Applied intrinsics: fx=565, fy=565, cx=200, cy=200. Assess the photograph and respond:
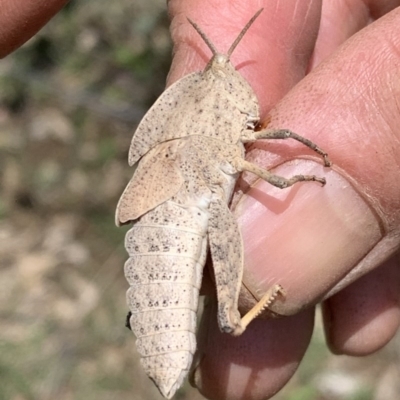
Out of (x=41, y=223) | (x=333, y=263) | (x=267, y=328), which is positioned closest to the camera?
(x=333, y=263)

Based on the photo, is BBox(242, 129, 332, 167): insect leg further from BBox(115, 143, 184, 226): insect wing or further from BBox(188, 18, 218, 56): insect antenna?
BBox(188, 18, 218, 56): insect antenna

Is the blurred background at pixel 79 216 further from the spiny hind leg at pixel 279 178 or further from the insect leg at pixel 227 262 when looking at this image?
the spiny hind leg at pixel 279 178

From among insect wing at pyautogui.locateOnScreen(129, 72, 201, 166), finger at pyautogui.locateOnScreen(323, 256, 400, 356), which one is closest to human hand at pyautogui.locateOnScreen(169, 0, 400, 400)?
insect wing at pyautogui.locateOnScreen(129, 72, 201, 166)

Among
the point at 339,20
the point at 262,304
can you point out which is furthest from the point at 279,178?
the point at 339,20

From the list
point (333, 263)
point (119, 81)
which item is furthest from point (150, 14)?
point (333, 263)

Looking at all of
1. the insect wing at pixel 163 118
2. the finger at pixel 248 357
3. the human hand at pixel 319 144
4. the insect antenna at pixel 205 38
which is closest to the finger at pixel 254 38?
the human hand at pixel 319 144

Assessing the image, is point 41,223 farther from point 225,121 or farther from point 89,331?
point 225,121

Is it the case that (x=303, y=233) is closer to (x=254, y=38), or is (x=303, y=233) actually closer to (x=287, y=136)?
(x=287, y=136)
